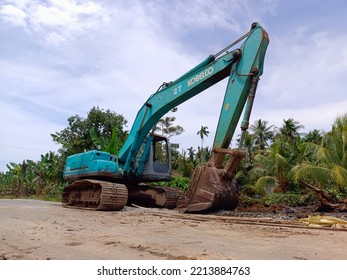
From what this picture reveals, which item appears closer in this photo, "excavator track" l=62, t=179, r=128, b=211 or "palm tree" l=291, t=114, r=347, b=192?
"excavator track" l=62, t=179, r=128, b=211

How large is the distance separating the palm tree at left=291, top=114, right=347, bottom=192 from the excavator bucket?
8481 millimetres

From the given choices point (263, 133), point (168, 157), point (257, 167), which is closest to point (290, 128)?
point (263, 133)

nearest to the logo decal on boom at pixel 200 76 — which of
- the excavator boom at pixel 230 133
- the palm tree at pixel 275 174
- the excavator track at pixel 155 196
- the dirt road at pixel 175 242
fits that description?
the excavator boom at pixel 230 133

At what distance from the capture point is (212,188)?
7.44 meters

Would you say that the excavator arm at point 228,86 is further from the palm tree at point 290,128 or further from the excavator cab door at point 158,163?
the palm tree at point 290,128

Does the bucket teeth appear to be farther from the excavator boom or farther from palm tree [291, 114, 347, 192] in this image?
palm tree [291, 114, 347, 192]

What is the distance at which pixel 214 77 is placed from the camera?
8.55m

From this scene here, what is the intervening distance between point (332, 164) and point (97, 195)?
11.4m

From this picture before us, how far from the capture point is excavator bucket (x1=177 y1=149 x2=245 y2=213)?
294 inches

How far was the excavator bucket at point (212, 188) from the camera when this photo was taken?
7.46 meters

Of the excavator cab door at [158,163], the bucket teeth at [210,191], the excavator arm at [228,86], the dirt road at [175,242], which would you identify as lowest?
the dirt road at [175,242]

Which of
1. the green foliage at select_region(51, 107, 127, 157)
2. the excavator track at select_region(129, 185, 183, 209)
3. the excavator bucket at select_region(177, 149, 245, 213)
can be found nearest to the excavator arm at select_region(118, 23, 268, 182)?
the excavator bucket at select_region(177, 149, 245, 213)
